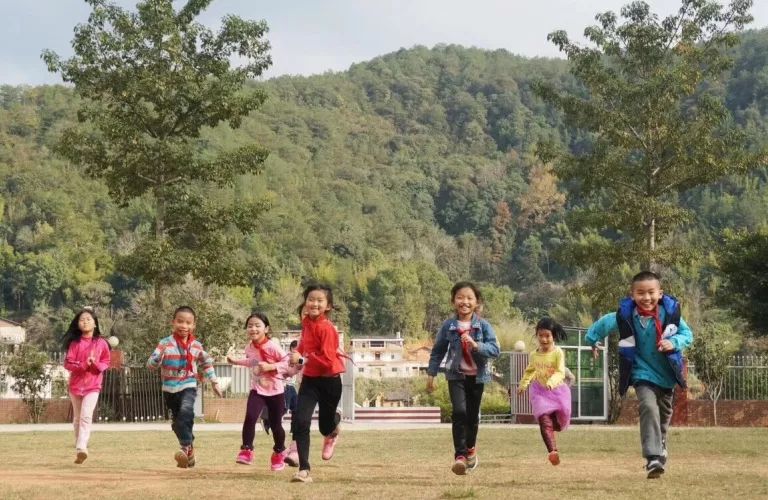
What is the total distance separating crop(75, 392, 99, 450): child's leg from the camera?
40.1 feet

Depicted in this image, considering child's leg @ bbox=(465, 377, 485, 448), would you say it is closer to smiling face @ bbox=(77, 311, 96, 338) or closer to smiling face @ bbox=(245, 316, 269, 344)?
smiling face @ bbox=(245, 316, 269, 344)

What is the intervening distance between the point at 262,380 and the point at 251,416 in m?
0.33

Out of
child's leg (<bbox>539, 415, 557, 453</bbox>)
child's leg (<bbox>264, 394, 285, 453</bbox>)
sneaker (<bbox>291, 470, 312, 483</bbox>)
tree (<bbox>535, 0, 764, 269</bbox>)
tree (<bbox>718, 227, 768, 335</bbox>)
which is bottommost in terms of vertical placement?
sneaker (<bbox>291, 470, 312, 483</bbox>)

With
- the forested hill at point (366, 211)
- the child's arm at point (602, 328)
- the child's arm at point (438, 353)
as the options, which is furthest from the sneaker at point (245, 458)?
the forested hill at point (366, 211)

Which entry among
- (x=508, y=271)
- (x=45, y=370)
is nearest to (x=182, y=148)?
(x=45, y=370)

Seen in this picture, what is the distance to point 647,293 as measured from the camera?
9.84m

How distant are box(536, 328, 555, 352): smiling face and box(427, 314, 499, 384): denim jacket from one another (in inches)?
68.2

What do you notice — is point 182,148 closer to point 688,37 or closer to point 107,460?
point 688,37

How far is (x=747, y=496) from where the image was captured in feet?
28.3

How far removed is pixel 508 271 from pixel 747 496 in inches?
5798

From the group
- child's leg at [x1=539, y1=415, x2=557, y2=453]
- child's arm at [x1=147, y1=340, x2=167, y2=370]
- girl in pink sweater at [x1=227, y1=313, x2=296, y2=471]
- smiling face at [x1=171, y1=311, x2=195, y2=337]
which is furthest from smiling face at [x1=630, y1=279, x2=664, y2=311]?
child's arm at [x1=147, y1=340, x2=167, y2=370]

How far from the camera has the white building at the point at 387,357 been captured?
11256 cm

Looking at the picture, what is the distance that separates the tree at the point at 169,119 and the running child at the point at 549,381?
1831cm

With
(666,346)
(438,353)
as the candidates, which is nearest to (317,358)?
(438,353)
